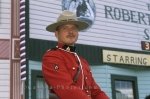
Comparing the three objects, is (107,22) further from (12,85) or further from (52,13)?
(12,85)

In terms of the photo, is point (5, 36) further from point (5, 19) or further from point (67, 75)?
point (67, 75)

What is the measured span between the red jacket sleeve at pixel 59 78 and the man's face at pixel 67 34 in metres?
0.18

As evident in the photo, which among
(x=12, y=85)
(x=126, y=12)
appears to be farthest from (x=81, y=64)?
(x=126, y=12)

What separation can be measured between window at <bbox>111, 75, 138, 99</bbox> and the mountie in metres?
1.54

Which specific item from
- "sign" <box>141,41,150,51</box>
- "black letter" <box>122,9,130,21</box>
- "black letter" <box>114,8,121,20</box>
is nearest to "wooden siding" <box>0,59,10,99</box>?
"black letter" <box>114,8,121,20</box>

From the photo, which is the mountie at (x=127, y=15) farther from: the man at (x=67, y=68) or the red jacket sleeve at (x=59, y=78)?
the red jacket sleeve at (x=59, y=78)

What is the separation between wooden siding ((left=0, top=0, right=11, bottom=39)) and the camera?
27.3ft

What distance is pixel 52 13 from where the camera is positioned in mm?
9055

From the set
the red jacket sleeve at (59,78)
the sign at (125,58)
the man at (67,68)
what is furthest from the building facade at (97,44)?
the red jacket sleeve at (59,78)

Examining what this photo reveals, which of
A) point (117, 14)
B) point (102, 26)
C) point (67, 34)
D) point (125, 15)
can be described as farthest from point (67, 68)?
point (125, 15)

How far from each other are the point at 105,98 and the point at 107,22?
6.80 m

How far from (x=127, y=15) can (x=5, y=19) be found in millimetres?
3580

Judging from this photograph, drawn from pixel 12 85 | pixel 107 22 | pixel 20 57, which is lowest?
pixel 12 85

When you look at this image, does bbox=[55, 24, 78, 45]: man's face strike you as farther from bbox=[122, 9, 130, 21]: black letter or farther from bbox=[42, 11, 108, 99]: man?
bbox=[122, 9, 130, 21]: black letter
